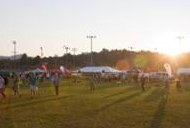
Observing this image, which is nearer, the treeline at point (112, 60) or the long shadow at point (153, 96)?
the long shadow at point (153, 96)

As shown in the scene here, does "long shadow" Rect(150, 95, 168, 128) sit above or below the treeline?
below

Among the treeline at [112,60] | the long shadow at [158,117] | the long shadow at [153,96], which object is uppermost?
the treeline at [112,60]

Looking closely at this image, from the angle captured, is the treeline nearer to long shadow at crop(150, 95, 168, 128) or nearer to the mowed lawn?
the mowed lawn

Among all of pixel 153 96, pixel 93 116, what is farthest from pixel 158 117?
pixel 153 96

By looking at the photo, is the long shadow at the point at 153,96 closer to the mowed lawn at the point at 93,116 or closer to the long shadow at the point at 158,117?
the mowed lawn at the point at 93,116

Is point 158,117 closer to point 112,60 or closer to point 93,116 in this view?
point 93,116

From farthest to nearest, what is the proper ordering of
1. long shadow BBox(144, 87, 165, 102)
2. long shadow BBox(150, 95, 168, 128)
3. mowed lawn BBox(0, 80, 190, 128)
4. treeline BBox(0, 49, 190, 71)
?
treeline BBox(0, 49, 190, 71)
long shadow BBox(144, 87, 165, 102)
mowed lawn BBox(0, 80, 190, 128)
long shadow BBox(150, 95, 168, 128)

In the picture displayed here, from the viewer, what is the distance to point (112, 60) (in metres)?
184

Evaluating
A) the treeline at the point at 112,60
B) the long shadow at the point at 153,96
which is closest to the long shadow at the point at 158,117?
the long shadow at the point at 153,96

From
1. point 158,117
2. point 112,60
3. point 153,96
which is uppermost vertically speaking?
point 112,60

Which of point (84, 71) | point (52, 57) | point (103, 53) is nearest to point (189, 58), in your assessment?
point (103, 53)

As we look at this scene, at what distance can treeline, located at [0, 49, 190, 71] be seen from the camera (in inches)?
6147

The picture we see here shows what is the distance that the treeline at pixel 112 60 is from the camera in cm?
A: 15612

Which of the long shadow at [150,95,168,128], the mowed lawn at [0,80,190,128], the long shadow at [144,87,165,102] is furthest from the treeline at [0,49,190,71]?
the long shadow at [150,95,168,128]
